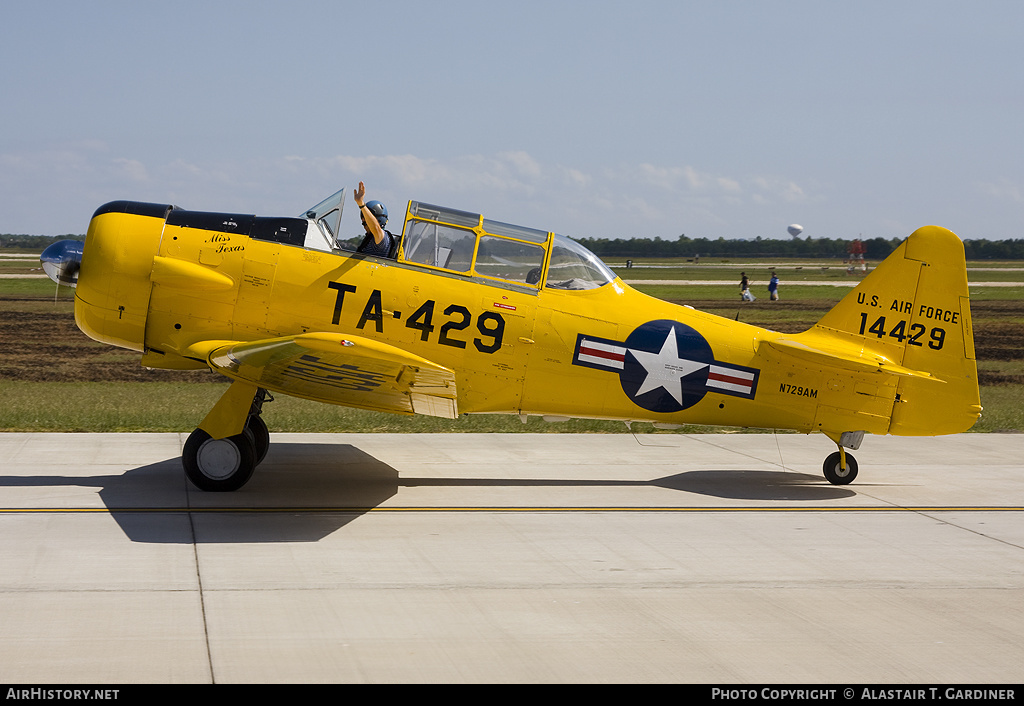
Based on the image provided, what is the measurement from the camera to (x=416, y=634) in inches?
224

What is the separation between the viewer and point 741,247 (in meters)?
170

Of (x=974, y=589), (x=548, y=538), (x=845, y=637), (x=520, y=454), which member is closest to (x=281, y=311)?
(x=548, y=538)

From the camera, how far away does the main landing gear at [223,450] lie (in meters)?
9.05

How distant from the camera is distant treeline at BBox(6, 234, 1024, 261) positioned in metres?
152

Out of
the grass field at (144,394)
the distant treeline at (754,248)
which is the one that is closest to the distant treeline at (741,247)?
the distant treeline at (754,248)

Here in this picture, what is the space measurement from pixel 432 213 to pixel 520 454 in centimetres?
379

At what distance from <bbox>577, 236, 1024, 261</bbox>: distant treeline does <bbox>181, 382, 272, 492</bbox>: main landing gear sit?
141428 millimetres

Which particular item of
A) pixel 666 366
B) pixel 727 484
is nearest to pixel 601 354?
pixel 666 366

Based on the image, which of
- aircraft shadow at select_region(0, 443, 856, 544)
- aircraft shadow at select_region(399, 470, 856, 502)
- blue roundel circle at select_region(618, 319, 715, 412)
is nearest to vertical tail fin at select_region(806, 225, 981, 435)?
aircraft shadow at select_region(399, 470, 856, 502)

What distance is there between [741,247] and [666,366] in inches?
6557

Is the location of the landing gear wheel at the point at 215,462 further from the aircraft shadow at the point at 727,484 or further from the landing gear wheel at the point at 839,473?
the landing gear wheel at the point at 839,473

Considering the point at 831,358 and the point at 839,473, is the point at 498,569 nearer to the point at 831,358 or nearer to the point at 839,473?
the point at 831,358

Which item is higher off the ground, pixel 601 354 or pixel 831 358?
pixel 831 358

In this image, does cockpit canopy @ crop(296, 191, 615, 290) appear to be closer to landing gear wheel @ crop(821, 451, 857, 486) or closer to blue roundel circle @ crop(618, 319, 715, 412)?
blue roundel circle @ crop(618, 319, 715, 412)
